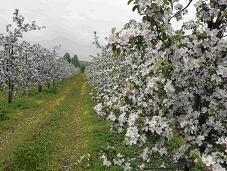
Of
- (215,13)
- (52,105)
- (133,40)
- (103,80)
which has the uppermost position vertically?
(215,13)

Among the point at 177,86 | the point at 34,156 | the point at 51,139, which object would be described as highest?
the point at 177,86

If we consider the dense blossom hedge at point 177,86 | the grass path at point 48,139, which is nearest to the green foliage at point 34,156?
the grass path at point 48,139

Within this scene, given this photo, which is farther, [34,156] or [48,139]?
[48,139]

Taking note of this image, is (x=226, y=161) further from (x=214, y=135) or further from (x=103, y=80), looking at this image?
(x=103, y=80)

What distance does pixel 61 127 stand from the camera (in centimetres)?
2812

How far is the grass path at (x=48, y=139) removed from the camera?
18266 mm

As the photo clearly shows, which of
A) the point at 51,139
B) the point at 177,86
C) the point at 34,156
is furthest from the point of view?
the point at 51,139

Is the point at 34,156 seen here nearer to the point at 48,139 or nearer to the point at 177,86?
the point at 48,139

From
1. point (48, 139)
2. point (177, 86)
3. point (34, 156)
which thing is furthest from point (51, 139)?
point (177, 86)

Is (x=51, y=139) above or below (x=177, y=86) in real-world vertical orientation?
below

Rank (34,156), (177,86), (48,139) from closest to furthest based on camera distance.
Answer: (177,86) → (34,156) → (48,139)

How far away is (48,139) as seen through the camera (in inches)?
924

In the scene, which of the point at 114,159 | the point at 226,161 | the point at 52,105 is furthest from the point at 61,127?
the point at 226,161

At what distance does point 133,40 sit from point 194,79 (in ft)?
4.53
